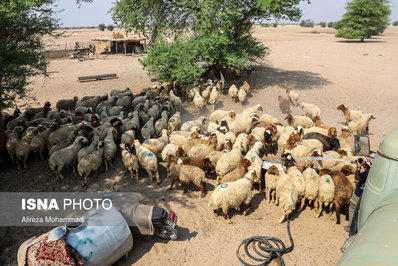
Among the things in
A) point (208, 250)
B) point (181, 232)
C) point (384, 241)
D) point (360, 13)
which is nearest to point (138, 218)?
point (181, 232)

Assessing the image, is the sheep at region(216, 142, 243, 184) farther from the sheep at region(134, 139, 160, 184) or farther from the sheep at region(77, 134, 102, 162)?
the sheep at region(77, 134, 102, 162)

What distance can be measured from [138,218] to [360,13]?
50.3 m

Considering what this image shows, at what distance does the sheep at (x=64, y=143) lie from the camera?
325 inches

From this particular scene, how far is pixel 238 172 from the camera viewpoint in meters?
7.10

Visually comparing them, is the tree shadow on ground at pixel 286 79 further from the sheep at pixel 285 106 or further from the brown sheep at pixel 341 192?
the brown sheep at pixel 341 192

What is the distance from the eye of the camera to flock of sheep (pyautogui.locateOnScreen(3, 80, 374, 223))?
639 centimetres

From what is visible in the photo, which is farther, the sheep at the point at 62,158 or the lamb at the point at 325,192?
the sheep at the point at 62,158

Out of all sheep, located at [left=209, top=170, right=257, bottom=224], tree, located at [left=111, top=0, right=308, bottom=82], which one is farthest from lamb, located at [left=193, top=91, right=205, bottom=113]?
sheep, located at [left=209, top=170, right=257, bottom=224]

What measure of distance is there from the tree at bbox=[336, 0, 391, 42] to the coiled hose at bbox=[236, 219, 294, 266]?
45605mm

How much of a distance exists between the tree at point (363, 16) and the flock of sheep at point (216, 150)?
3810cm

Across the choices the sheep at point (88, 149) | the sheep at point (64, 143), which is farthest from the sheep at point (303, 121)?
the sheep at point (64, 143)

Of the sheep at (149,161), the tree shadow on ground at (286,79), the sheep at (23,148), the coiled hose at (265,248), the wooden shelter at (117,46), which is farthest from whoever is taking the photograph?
the wooden shelter at (117,46)

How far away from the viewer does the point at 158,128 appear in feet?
33.6

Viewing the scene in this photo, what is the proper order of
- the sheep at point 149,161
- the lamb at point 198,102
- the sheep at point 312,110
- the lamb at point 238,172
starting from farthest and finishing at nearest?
the lamb at point 198,102
the sheep at point 312,110
the sheep at point 149,161
the lamb at point 238,172
